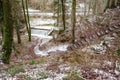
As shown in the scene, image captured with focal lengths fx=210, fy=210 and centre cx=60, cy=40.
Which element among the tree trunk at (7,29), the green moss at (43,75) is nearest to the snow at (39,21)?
the tree trunk at (7,29)

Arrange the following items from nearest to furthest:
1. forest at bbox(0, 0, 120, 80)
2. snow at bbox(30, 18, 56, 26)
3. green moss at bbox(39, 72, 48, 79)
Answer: green moss at bbox(39, 72, 48, 79) → forest at bbox(0, 0, 120, 80) → snow at bbox(30, 18, 56, 26)

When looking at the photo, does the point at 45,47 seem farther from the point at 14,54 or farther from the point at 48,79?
the point at 48,79

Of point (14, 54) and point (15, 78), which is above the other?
point (15, 78)

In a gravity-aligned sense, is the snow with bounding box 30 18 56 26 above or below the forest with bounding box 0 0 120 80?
below

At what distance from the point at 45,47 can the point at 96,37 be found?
9.38m

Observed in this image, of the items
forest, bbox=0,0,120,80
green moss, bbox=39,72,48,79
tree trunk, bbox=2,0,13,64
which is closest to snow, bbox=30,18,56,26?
forest, bbox=0,0,120,80

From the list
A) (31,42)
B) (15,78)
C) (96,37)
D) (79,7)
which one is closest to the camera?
(15,78)

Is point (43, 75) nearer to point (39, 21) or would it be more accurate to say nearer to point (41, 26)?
point (41, 26)

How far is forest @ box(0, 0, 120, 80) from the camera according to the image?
29.4ft

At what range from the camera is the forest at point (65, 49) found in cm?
897

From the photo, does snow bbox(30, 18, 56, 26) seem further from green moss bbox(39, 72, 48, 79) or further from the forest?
green moss bbox(39, 72, 48, 79)

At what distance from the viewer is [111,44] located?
52.3ft

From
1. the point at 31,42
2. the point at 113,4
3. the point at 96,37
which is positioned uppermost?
the point at 113,4

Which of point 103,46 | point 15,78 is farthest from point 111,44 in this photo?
point 15,78
